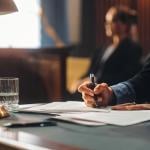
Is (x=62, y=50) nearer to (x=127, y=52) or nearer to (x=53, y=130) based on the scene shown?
(x=127, y=52)

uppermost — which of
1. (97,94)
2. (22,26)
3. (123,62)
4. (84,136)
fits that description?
(22,26)

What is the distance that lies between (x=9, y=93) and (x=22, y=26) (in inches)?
198

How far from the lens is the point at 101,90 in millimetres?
1987

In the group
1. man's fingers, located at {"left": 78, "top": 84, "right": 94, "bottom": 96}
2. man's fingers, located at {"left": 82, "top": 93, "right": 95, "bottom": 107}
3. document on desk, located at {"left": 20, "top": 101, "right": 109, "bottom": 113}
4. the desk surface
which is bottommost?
the desk surface

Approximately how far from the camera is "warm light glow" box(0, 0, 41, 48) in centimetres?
672

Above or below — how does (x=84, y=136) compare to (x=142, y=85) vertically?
below

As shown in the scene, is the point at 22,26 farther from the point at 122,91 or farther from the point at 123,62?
the point at 122,91

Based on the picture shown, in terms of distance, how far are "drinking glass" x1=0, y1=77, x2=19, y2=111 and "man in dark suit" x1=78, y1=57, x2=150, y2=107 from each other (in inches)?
10.1

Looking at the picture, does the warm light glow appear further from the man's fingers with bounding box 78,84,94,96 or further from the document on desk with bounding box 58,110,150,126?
the document on desk with bounding box 58,110,150,126

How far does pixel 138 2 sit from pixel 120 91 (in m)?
4.59

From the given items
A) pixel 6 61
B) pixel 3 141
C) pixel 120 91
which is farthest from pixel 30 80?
pixel 3 141

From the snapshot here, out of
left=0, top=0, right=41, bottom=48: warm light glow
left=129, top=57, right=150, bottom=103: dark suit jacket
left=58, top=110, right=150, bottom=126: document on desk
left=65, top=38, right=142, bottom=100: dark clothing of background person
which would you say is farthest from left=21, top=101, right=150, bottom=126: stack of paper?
left=0, top=0, right=41, bottom=48: warm light glow

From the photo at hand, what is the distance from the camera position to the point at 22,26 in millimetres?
6852

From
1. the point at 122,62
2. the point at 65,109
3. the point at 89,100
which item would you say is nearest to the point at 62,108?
the point at 65,109
